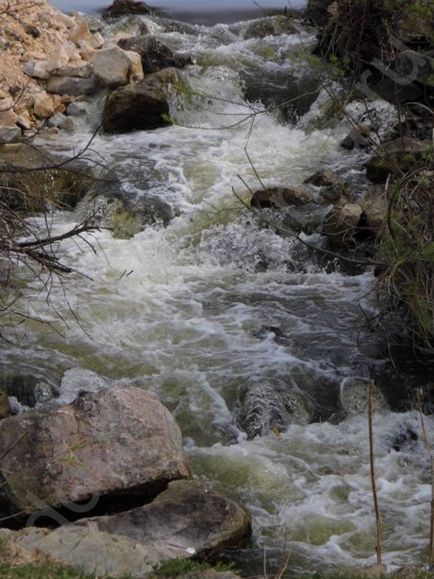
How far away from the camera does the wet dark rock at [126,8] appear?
1703cm

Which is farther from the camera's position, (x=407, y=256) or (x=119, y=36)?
(x=119, y=36)

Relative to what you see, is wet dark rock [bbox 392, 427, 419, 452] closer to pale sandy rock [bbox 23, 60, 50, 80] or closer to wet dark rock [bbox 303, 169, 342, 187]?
wet dark rock [bbox 303, 169, 342, 187]

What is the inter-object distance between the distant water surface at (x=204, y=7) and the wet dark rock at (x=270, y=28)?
1582mm

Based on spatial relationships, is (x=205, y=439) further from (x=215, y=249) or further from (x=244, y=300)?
(x=215, y=249)

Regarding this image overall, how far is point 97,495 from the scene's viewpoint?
191 inches

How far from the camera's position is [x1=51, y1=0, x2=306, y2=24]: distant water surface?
56.9 feet

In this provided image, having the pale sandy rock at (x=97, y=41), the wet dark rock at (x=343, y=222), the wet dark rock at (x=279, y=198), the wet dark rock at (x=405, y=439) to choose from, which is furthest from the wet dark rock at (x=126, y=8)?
the wet dark rock at (x=405, y=439)

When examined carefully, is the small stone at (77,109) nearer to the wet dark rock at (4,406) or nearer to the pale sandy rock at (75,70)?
the pale sandy rock at (75,70)

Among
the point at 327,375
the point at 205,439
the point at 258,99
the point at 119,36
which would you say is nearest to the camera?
the point at 205,439

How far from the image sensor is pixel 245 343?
725 centimetres

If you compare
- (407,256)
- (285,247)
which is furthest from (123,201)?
(407,256)

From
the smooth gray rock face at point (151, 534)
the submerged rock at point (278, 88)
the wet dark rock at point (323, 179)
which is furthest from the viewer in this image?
the submerged rock at point (278, 88)

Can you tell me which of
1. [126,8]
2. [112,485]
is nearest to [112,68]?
[126,8]

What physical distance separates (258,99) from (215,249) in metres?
4.40
